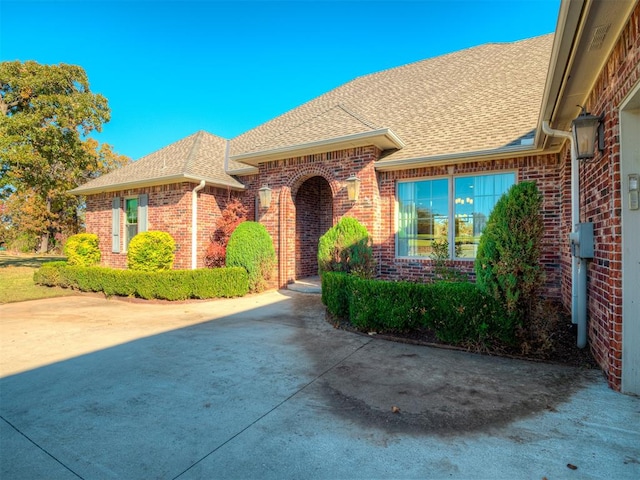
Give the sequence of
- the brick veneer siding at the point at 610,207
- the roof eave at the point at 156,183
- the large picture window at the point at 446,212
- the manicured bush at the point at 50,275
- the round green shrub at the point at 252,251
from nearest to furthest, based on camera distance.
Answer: the brick veneer siding at the point at 610,207 < the large picture window at the point at 446,212 < the round green shrub at the point at 252,251 < the roof eave at the point at 156,183 < the manicured bush at the point at 50,275

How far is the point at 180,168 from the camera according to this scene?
10250 mm

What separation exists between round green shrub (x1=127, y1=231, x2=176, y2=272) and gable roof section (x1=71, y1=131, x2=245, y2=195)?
189 centimetres

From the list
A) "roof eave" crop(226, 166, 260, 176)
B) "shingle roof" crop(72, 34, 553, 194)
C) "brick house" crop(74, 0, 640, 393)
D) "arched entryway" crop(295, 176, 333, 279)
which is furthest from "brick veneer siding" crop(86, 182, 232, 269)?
"arched entryway" crop(295, 176, 333, 279)

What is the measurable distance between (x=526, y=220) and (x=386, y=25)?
30.7ft

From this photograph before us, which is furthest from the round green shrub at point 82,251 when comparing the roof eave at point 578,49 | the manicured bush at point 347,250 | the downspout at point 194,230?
the roof eave at point 578,49

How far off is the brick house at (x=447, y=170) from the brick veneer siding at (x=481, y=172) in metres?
0.03

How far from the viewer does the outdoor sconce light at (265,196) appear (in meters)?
9.54

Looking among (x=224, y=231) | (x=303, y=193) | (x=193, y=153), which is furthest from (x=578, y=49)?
(x=193, y=153)

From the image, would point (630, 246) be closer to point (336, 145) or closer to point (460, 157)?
point (460, 157)

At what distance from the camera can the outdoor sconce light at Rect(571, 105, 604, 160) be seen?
3.62m

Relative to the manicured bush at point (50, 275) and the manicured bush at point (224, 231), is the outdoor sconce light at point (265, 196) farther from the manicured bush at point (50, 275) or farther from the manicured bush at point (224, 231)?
the manicured bush at point (50, 275)

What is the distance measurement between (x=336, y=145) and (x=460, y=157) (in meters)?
2.88

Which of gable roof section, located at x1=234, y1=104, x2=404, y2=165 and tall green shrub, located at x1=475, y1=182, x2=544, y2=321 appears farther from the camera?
gable roof section, located at x1=234, y1=104, x2=404, y2=165

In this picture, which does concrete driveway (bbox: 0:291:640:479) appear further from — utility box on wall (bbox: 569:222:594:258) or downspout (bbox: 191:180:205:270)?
downspout (bbox: 191:180:205:270)
